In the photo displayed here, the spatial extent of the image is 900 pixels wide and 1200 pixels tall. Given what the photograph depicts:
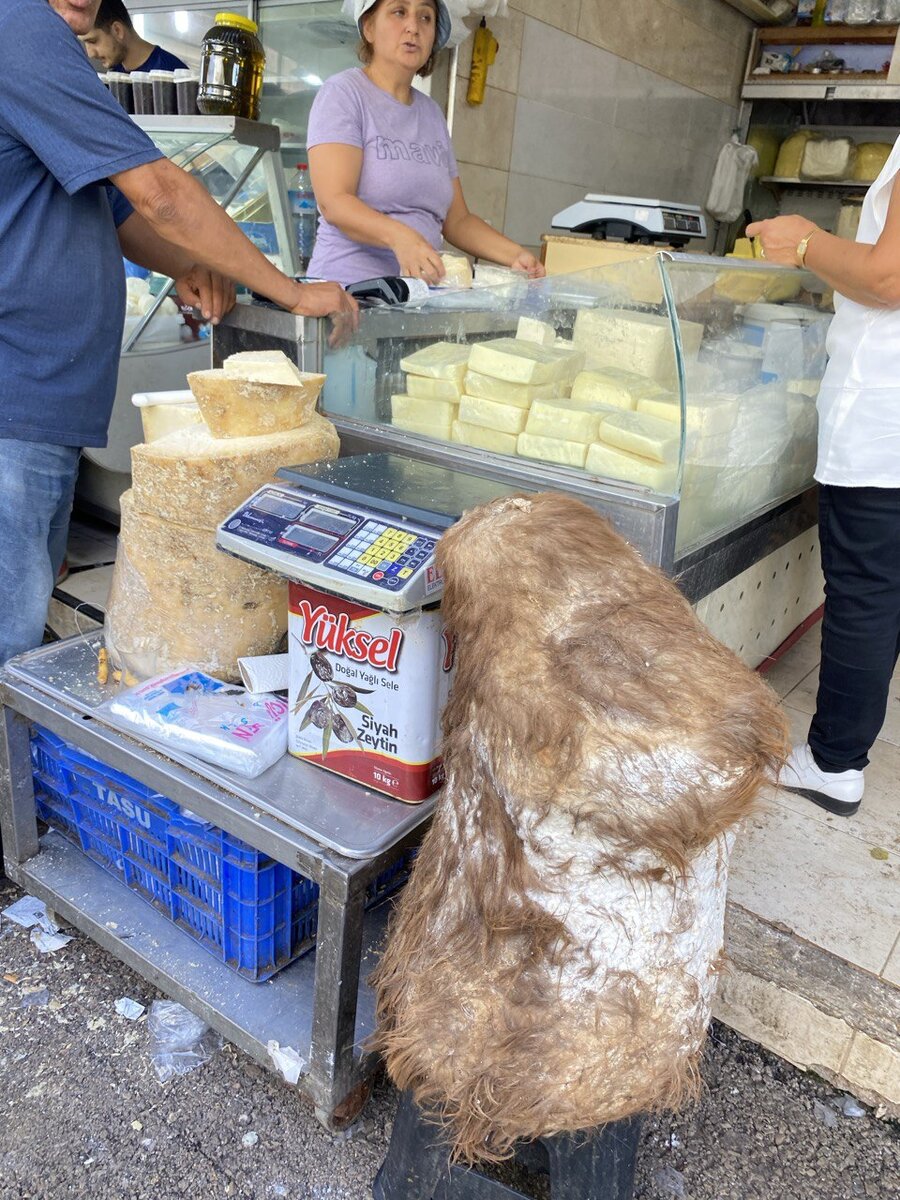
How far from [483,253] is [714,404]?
Result: 4.47 feet

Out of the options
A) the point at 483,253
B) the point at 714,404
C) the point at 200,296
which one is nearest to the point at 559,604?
the point at 714,404

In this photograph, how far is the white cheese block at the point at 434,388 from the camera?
1849 millimetres

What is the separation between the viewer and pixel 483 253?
2906 mm

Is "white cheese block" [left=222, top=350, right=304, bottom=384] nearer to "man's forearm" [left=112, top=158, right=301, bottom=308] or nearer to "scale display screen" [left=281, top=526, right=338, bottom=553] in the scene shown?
"man's forearm" [left=112, top=158, right=301, bottom=308]

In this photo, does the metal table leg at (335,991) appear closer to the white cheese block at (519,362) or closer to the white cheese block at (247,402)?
the white cheese block at (247,402)

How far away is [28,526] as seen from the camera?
6.17ft

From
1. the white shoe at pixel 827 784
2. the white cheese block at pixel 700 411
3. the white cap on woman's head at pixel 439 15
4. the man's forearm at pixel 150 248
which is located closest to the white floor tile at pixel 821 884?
the white shoe at pixel 827 784

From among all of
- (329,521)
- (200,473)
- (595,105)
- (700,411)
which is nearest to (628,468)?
(700,411)

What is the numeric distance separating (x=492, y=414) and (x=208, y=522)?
0.60 meters

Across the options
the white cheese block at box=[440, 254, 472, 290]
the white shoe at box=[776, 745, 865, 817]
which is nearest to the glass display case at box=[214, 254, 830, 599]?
the white cheese block at box=[440, 254, 472, 290]

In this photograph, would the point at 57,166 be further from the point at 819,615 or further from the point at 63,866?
the point at 819,615

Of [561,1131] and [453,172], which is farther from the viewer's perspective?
[453,172]

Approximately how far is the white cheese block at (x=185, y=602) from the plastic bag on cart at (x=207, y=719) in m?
0.07

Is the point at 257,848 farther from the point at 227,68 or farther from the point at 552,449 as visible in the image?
the point at 227,68
